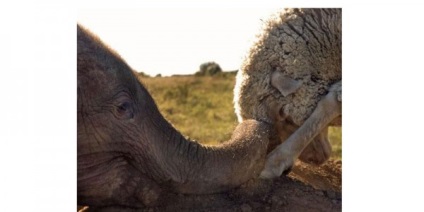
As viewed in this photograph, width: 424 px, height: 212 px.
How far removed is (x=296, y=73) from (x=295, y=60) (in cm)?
12

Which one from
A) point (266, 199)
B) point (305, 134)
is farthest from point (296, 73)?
point (266, 199)

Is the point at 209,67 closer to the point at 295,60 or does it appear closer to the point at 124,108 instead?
the point at 295,60

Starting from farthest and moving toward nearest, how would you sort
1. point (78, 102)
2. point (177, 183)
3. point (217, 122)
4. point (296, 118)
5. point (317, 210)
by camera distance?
1. point (217, 122)
2. point (296, 118)
3. point (317, 210)
4. point (177, 183)
5. point (78, 102)

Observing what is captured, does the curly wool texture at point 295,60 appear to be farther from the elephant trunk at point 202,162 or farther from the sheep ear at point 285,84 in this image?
the elephant trunk at point 202,162

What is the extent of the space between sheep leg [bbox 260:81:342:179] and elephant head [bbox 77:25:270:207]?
637mm

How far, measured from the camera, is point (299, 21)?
5.40 metres

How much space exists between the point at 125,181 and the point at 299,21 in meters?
2.38

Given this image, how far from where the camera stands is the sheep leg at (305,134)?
493 centimetres

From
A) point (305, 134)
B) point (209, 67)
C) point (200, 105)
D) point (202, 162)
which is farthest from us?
point (200, 105)

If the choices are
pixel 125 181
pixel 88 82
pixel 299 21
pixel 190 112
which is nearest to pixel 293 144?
pixel 299 21

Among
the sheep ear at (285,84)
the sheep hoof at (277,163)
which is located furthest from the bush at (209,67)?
the sheep hoof at (277,163)

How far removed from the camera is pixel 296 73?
5.32m
